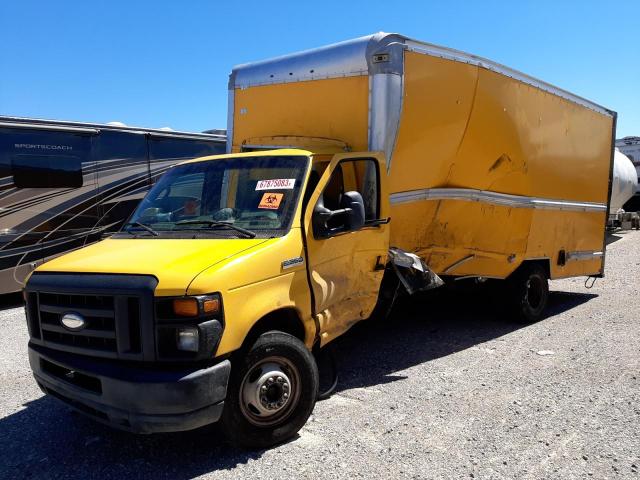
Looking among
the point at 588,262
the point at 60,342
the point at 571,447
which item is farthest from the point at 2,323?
the point at 588,262

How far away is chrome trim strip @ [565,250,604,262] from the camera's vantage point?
8.13 metres

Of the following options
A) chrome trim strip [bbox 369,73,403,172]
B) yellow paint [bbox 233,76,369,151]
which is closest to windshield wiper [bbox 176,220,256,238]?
yellow paint [bbox 233,76,369,151]

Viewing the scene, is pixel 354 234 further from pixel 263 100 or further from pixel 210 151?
pixel 210 151

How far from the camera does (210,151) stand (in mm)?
11820

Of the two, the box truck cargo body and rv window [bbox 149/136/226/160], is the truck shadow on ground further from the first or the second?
rv window [bbox 149/136/226/160]

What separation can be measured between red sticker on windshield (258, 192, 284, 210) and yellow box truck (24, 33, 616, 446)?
0.01 m

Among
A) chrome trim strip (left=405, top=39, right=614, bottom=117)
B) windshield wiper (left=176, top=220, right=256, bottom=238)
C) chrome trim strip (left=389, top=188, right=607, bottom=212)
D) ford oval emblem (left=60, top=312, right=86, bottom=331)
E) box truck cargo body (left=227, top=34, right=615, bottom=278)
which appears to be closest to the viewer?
ford oval emblem (left=60, top=312, right=86, bottom=331)

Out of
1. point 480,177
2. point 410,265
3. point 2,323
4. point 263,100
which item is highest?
point 263,100

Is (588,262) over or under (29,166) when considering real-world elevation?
under

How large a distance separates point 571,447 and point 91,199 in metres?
8.68

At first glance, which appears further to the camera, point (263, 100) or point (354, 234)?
point (263, 100)

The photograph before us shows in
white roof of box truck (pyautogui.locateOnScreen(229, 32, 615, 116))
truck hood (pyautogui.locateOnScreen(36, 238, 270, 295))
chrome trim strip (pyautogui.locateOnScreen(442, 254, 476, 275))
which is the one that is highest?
white roof of box truck (pyautogui.locateOnScreen(229, 32, 615, 116))

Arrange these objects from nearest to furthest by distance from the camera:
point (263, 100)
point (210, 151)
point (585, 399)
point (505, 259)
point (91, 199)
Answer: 1. point (585, 399)
2. point (263, 100)
3. point (505, 259)
4. point (91, 199)
5. point (210, 151)

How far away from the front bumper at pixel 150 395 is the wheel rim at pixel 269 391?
11.5 inches
